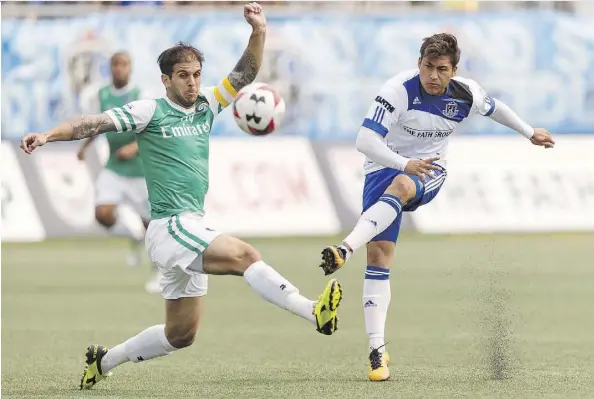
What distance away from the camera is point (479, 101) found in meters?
9.09

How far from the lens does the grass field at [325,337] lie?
833 cm

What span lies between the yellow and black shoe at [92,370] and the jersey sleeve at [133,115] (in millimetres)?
1423

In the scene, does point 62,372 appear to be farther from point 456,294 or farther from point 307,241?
point 307,241

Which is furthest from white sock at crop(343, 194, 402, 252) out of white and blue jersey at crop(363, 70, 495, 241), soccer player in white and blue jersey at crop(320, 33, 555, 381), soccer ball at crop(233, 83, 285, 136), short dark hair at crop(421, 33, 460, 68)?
short dark hair at crop(421, 33, 460, 68)

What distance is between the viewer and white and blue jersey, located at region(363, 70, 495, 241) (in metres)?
8.76

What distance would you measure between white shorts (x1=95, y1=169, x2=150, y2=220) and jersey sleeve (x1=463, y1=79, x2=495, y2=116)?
673 cm

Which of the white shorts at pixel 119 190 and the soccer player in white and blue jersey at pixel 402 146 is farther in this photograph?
the white shorts at pixel 119 190

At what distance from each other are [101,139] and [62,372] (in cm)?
1387

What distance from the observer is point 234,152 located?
23.4 m

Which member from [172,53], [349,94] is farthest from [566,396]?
[349,94]

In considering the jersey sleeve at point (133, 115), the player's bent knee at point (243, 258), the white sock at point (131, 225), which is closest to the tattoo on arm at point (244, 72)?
the jersey sleeve at point (133, 115)

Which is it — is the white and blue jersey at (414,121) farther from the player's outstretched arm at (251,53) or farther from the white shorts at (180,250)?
the white shorts at (180,250)

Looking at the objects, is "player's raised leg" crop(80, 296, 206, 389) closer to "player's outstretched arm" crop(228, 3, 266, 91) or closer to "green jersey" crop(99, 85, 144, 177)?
"player's outstretched arm" crop(228, 3, 266, 91)

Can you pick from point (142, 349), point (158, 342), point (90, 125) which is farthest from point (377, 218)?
point (90, 125)
